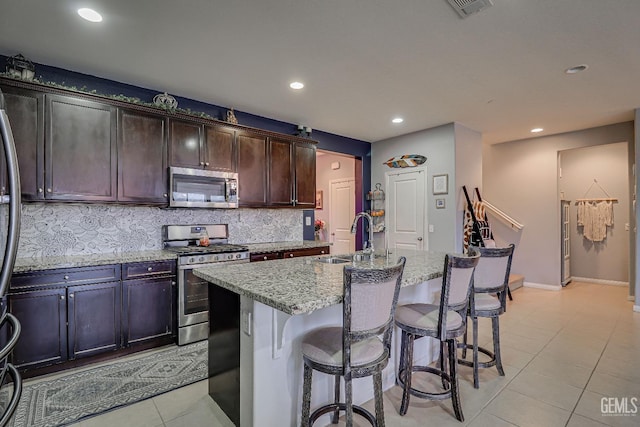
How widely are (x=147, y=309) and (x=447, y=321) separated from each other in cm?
266

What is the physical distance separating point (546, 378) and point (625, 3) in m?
2.77

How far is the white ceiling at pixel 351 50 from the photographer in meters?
2.27

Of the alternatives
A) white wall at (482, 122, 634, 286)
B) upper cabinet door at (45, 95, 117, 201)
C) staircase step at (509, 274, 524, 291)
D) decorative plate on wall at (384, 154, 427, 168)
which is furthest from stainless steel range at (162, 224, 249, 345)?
white wall at (482, 122, 634, 286)

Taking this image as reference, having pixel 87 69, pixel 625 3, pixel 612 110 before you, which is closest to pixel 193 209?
pixel 87 69

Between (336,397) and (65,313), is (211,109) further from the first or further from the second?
(336,397)

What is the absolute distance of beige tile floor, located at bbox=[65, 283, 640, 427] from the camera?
2064 mm

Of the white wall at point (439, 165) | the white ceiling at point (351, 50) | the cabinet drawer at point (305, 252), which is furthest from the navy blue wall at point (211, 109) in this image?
the cabinet drawer at point (305, 252)

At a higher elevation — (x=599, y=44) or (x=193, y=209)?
(x=599, y=44)

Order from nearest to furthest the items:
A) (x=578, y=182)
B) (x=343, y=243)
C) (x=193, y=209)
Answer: (x=193, y=209)
(x=578, y=182)
(x=343, y=243)

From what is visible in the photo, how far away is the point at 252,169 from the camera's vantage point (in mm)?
4188

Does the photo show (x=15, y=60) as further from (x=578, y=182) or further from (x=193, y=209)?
(x=578, y=182)

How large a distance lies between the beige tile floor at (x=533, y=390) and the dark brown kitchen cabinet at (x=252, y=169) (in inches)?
89.6

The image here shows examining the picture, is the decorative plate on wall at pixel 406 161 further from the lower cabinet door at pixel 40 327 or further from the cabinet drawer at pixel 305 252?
the lower cabinet door at pixel 40 327

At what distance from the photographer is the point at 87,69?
123 inches
